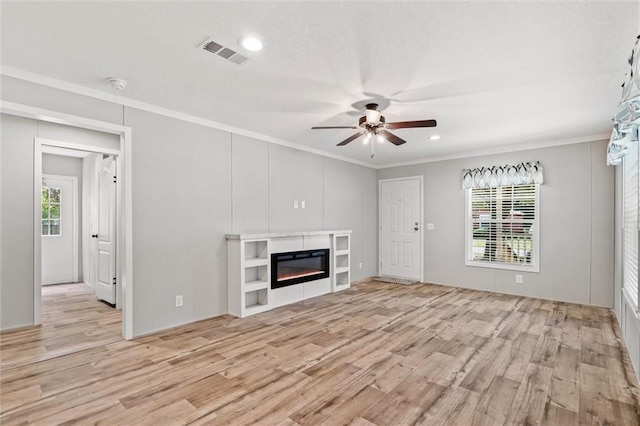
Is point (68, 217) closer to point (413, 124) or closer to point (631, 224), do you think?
point (413, 124)

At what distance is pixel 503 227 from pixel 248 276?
4356mm

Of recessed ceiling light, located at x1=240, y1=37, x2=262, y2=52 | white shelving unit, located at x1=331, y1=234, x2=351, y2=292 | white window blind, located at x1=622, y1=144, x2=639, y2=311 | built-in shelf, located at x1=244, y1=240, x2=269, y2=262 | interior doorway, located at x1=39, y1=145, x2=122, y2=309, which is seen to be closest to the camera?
recessed ceiling light, located at x1=240, y1=37, x2=262, y2=52

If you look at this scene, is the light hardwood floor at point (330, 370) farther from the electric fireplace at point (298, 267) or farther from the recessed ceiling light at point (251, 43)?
the recessed ceiling light at point (251, 43)

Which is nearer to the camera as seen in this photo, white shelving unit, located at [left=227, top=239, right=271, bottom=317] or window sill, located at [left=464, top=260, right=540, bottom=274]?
white shelving unit, located at [left=227, top=239, right=271, bottom=317]

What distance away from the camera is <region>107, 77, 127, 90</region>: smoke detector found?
2952 millimetres

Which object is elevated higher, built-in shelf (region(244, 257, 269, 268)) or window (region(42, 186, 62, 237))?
window (region(42, 186, 62, 237))

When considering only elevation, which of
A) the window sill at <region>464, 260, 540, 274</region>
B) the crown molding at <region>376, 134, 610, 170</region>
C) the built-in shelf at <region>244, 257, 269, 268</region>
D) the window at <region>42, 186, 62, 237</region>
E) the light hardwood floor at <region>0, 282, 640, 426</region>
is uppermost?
the crown molding at <region>376, 134, 610, 170</region>

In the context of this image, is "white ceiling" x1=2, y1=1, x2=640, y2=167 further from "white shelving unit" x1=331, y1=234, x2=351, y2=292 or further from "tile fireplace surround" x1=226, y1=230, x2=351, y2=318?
"white shelving unit" x1=331, y1=234, x2=351, y2=292

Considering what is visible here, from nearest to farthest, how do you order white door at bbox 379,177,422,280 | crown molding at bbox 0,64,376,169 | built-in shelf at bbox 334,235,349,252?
crown molding at bbox 0,64,376,169
built-in shelf at bbox 334,235,349,252
white door at bbox 379,177,422,280

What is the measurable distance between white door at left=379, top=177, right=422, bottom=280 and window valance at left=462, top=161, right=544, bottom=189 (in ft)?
3.31

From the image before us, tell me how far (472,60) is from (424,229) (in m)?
4.35

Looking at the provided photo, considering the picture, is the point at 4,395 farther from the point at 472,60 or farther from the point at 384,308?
the point at 472,60

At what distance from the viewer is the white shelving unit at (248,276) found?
4285 millimetres

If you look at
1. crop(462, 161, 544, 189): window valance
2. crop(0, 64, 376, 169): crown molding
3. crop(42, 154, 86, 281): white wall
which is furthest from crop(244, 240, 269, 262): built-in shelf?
crop(42, 154, 86, 281): white wall
